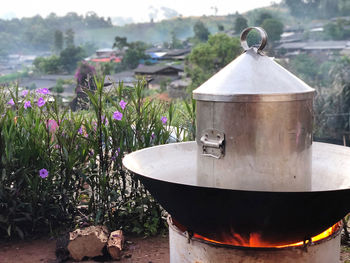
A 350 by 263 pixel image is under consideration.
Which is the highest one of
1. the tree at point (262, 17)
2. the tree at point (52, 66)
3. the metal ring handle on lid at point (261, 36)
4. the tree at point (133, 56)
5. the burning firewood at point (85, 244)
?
the tree at point (262, 17)

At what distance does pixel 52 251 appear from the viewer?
134 inches

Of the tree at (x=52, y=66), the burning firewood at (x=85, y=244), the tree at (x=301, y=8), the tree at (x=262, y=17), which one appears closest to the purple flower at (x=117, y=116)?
the burning firewood at (x=85, y=244)

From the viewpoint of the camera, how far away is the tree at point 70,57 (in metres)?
47.5

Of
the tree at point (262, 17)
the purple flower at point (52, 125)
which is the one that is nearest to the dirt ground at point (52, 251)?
the purple flower at point (52, 125)

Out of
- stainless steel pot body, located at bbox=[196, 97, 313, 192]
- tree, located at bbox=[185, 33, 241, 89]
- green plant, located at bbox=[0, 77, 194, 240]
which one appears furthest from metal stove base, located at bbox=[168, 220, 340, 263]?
tree, located at bbox=[185, 33, 241, 89]

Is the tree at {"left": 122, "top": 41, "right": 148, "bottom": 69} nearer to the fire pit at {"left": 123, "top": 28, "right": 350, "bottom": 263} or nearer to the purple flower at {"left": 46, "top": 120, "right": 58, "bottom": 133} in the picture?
the purple flower at {"left": 46, "top": 120, "right": 58, "bottom": 133}

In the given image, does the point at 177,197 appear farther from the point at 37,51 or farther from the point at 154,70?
A: the point at 37,51

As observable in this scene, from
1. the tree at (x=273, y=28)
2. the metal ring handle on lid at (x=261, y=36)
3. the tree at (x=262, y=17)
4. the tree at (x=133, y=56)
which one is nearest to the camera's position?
the metal ring handle on lid at (x=261, y=36)

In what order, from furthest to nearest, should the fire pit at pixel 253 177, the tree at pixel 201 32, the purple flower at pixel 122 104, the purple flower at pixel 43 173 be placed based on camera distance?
the tree at pixel 201 32
the purple flower at pixel 122 104
the purple flower at pixel 43 173
the fire pit at pixel 253 177

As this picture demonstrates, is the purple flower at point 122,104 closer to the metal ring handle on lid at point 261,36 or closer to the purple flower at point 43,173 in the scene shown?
the purple flower at point 43,173

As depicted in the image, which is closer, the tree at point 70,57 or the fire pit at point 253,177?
the fire pit at point 253,177

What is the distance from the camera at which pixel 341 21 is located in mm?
48188

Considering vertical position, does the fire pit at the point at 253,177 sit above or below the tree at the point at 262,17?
below

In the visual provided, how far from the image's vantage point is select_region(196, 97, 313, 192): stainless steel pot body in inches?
76.7
